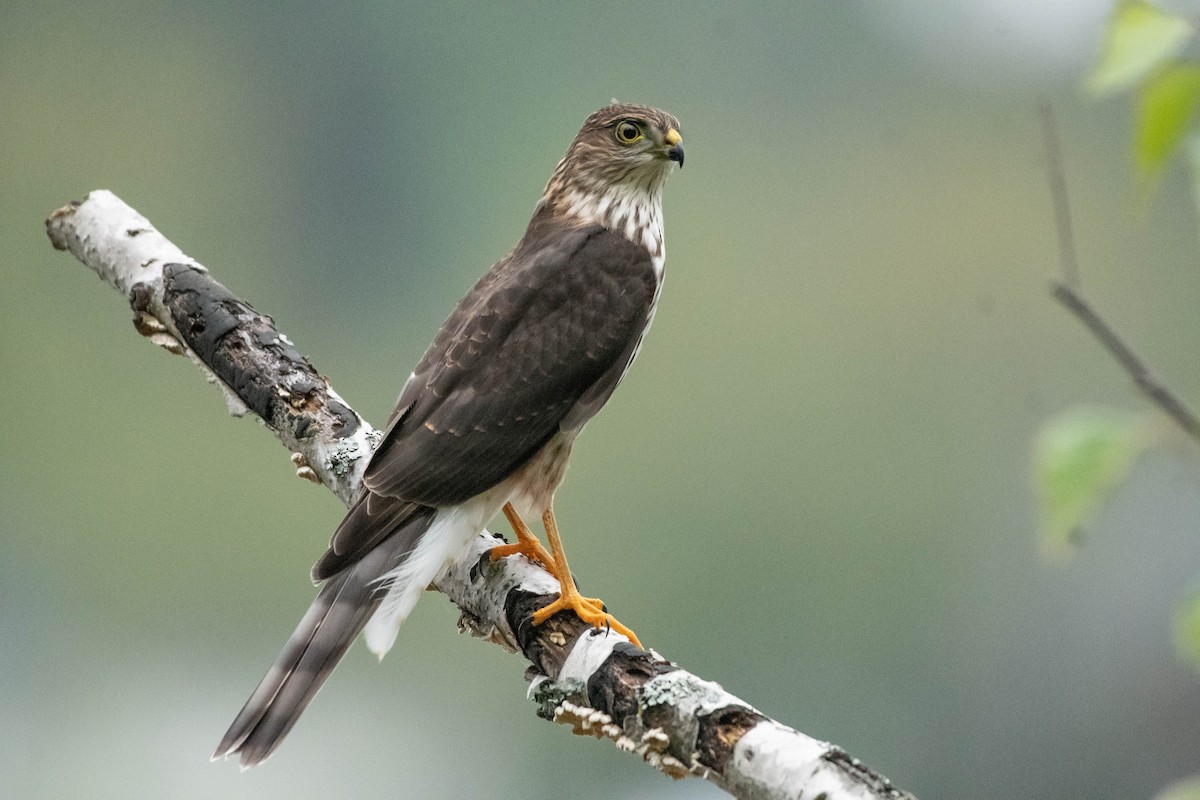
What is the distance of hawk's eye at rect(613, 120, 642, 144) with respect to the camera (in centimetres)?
238

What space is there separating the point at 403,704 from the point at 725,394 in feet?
7.36

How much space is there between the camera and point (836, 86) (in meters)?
7.27

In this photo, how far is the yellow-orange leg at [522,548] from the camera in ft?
6.73

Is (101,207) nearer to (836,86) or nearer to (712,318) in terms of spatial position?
(712,318)

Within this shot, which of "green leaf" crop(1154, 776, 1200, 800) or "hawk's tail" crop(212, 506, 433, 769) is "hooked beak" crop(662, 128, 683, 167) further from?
"green leaf" crop(1154, 776, 1200, 800)

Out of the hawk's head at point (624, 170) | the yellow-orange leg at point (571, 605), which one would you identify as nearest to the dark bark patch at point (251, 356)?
the yellow-orange leg at point (571, 605)

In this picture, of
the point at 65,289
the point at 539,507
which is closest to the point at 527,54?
the point at 65,289

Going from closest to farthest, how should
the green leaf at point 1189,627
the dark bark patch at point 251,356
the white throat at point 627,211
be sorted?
1. the green leaf at point 1189,627
2. the dark bark patch at point 251,356
3. the white throat at point 627,211

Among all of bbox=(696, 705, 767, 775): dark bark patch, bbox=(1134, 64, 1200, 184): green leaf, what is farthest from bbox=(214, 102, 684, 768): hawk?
bbox=(1134, 64, 1200, 184): green leaf

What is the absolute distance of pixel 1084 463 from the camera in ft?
2.60

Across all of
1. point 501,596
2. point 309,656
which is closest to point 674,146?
point 501,596

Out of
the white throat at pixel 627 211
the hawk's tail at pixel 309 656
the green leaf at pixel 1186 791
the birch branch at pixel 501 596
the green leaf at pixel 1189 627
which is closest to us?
the green leaf at pixel 1189 627

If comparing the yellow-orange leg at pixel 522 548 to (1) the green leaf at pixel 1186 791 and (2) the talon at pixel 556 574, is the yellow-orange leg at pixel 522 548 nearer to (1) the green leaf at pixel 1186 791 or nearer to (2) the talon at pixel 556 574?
(2) the talon at pixel 556 574

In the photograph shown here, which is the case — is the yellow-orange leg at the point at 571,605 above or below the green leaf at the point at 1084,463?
below
